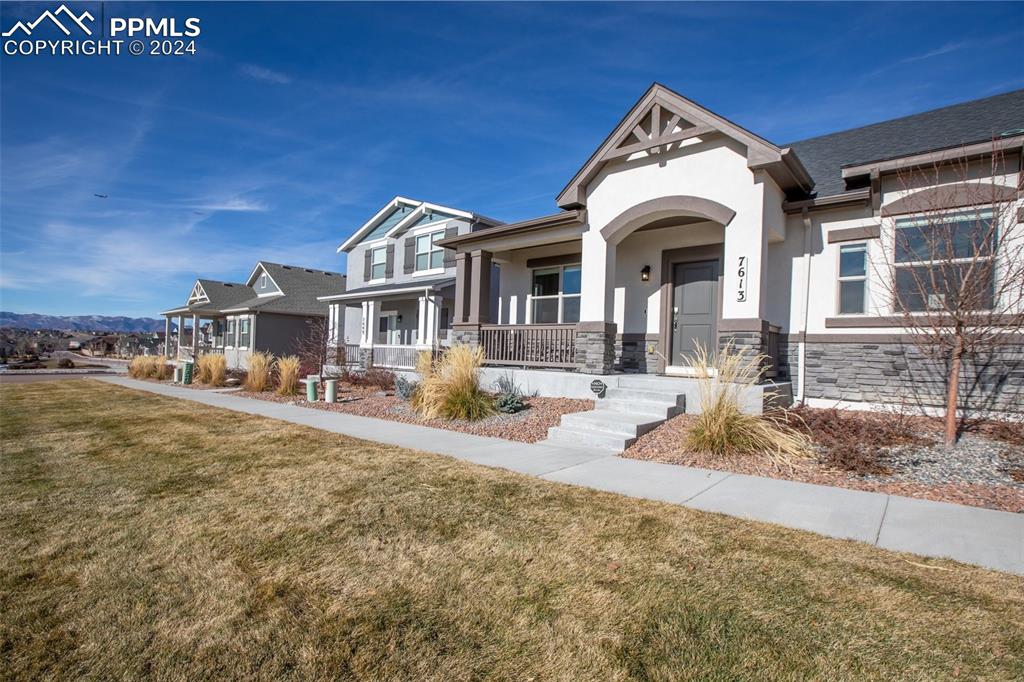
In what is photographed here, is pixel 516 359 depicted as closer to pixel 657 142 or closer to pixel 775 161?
pixel 657 142

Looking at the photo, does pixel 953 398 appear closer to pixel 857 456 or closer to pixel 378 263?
pixel 857 456

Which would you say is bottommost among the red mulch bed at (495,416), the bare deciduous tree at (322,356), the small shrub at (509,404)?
the red mulch bed at (495,416)

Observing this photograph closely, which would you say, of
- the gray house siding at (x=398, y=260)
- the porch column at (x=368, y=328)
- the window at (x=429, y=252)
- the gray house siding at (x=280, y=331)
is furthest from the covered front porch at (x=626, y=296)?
the gray house siding at (x=280, y=331)

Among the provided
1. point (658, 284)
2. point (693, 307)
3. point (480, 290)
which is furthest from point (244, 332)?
point (693, 307)

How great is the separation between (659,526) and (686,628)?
1.34m

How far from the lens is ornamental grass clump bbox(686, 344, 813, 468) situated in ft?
19.6

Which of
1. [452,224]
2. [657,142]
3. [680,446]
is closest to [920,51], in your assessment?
[657,142]

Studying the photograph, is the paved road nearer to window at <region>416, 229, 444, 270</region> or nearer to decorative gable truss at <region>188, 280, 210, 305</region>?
decorative gable truss at <region>188, 280, 210, 305</region>

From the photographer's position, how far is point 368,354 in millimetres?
19781

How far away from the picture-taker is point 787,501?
177 inches

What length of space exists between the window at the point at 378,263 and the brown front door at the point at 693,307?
15096 mm

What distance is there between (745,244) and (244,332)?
28.2 m

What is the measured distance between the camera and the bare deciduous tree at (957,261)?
20.7 feet

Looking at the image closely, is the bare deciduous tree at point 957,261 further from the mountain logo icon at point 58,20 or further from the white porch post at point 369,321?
the white porch post at point 369,321
